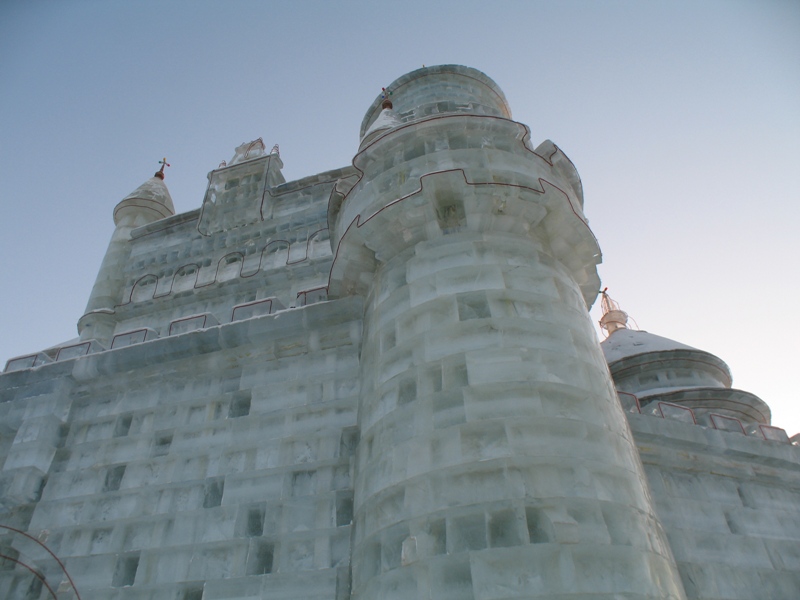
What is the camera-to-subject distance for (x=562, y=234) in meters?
10.5

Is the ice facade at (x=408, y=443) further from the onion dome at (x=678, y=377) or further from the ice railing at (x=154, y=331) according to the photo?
Result: the onion dome at (x=678, y=377)

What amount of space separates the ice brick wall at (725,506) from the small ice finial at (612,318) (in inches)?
587

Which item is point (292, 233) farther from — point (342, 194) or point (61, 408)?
point (61, 408)

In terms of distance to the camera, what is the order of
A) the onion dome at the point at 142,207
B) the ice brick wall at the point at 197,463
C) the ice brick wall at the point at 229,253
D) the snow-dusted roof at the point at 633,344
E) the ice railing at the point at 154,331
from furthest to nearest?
the snow-dusted roof at the point at 633,344
the onion dome at the point at 142,207
the ice brick wall at the point at 229,253
the ice railing at the point at 154,331
the ice brick wall at the point at 197,463

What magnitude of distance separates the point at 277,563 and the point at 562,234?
278 inches

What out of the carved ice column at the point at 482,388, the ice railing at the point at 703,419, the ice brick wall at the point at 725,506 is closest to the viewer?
the carved ice column at the point at 482,388

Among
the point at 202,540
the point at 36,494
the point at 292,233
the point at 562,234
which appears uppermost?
the point at 292,233

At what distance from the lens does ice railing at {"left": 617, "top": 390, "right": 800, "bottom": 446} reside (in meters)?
12.6

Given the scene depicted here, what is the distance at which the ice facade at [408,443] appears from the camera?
6.71 meters


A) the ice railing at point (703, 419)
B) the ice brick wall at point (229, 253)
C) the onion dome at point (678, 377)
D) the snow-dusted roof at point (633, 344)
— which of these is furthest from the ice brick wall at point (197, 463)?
the snow-dusted roof at point (633, 344)

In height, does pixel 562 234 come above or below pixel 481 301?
above

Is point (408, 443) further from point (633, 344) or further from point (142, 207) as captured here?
A: point (633, 344)

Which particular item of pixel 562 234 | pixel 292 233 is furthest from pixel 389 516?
pixel 292 233

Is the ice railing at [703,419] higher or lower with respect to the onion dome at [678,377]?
lower
